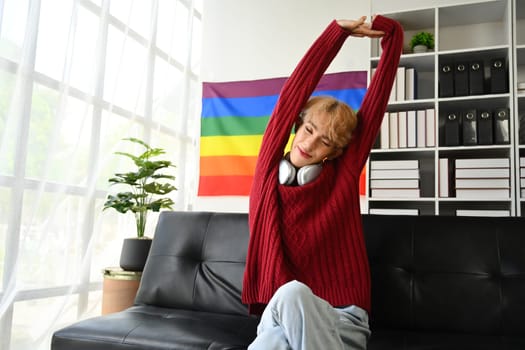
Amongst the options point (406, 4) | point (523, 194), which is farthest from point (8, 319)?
point (406, 4)

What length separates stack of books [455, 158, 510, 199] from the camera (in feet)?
9.91

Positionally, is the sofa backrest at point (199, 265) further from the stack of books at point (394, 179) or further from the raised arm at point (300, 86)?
the stack of books at point (394, 179)

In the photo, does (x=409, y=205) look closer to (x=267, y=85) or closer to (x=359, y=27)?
(x=267, y=85)

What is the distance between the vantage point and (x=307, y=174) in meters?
1.44

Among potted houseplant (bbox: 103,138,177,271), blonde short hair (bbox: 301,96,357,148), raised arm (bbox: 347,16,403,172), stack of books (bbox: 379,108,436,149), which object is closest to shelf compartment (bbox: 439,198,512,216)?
stack of books (bbox: 379,108,436,149)

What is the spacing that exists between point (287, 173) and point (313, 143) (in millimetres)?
118

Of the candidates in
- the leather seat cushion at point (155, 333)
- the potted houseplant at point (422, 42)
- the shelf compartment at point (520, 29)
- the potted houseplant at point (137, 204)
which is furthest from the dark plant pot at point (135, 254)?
the shelf compartment at point (520, 29)

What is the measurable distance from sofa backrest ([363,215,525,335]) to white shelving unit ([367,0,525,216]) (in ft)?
4.98

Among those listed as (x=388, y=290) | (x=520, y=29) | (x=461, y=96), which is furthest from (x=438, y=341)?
(x=520, y=29)

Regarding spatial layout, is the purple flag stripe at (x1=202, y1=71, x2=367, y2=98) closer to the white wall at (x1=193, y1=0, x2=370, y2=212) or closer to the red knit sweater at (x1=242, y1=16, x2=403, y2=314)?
the white wall at (x1=193, y1=0, x2=370, y2=212)

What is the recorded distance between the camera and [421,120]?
3252 mm

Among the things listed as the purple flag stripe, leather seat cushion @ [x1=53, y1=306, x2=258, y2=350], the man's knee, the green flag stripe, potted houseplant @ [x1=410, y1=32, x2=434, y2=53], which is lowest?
leather seat cushion @ [x1=53, y1=306, x2=258, y2=350]

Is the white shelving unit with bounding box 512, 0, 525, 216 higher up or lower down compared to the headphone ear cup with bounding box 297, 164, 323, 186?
higher up

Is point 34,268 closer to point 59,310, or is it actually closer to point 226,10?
point 59,310
